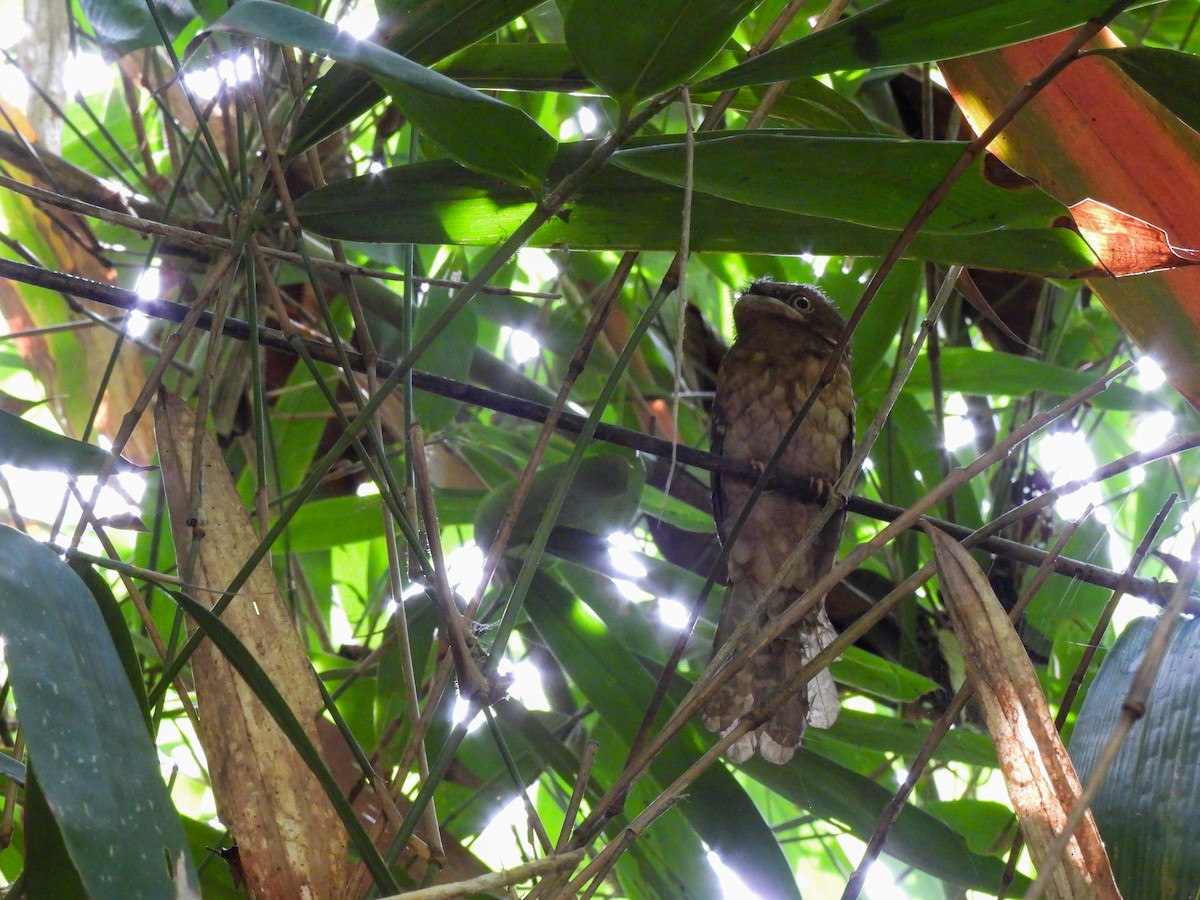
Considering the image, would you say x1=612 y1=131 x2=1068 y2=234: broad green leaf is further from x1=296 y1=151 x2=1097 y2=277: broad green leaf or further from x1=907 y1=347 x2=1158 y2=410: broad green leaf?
x1=907 y1=347 x2=1158 y2=410: broad green leaf

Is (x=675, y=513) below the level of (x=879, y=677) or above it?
above

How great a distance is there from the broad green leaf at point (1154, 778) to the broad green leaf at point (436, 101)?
0.69 metres

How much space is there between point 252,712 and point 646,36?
2.02 feet

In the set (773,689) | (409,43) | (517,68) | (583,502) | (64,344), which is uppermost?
(64,344)

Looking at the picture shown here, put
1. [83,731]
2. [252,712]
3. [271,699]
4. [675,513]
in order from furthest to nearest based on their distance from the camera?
[675,513] < [252,712] < [271,699] < [83,731]

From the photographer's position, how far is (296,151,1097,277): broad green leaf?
1042mm

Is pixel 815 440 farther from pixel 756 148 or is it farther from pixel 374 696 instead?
pixel 756 148

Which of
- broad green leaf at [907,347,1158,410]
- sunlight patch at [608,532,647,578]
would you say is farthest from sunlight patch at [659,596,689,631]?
broad green leaf at [907,347,1158,410]

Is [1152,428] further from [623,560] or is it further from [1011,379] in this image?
[623,560]

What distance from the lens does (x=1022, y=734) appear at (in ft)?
2.77

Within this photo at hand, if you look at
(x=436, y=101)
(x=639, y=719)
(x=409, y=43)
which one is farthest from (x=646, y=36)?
(x=639, y=719)

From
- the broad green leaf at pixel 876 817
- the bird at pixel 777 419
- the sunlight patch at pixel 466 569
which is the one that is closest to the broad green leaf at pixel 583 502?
the sunlight patch at pixel 466 569

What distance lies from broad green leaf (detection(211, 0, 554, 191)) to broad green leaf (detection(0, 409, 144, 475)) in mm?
340

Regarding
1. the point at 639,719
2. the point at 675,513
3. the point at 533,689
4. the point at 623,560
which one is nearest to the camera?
the point at 639,719
